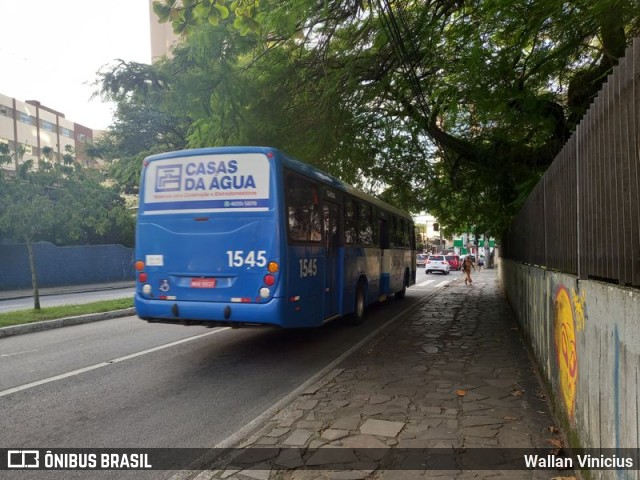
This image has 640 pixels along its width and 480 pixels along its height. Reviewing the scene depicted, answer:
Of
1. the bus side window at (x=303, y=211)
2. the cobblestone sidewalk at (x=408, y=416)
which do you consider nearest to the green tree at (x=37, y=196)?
the bus side window at (x=303, y=211)

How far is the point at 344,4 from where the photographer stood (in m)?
8.73

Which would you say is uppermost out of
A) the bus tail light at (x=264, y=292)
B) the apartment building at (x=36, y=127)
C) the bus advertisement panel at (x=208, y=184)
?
the apartment building at (x=36, y=127)

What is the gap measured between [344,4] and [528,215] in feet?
16.3

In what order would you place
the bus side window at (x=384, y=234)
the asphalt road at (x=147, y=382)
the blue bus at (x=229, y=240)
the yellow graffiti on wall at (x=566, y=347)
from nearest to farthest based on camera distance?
the yellow graffiti on wall at (x=566, y=347), the asphalt road at (x=147, y=382), the blue bus at (x=229, y=240), the bus side window at (x=384, y=234)

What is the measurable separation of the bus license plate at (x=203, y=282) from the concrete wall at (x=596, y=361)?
4391 millimetres

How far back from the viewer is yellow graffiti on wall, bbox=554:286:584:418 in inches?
151

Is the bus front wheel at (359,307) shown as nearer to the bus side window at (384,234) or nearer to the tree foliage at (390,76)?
the bus side window at (384,234)

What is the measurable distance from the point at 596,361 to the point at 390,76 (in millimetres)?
8704

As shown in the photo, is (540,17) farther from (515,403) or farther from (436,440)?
(436,440)

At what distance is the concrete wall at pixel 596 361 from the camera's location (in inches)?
96.1

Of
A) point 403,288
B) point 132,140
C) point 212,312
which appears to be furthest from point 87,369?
point 132,140

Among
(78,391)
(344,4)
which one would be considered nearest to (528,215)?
(344,4)

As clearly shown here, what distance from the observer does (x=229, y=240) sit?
6926mm

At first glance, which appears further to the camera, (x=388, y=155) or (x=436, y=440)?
(x=388, y=155)
